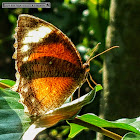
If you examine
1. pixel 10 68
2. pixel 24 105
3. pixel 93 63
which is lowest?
pixel 10 68

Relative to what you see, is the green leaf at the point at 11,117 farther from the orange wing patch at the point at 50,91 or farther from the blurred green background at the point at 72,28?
the blurred green background at the point at 72,28

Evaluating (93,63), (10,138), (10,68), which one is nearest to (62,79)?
(10,138)

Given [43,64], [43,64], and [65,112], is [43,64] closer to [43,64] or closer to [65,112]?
[43,64]

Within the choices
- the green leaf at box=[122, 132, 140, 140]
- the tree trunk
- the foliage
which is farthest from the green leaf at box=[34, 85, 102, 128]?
the tree trunk

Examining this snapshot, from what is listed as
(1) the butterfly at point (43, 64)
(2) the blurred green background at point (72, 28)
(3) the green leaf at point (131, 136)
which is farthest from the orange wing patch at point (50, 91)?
(2) the blurred green background at point (72, 28)

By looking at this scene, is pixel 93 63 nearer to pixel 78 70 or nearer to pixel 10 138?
pixel 78 70
